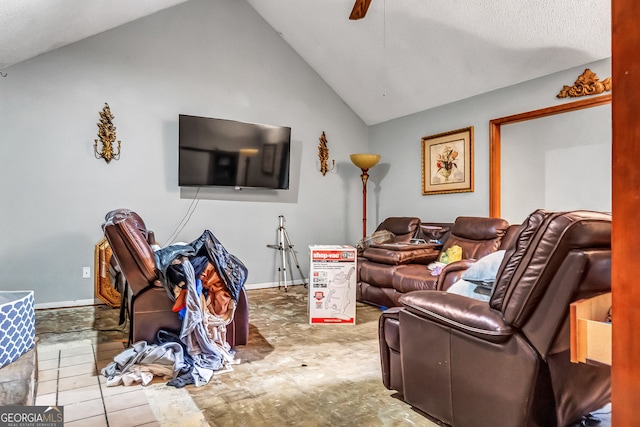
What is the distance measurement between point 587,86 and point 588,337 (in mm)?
3577

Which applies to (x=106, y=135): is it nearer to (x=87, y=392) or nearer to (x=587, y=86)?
(x=87, y=392)

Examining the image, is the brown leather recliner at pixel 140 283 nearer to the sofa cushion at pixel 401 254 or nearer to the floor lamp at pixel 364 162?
the sofa cushion at pixel 401 254

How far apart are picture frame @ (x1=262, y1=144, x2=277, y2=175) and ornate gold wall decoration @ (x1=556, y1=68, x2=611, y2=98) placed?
331 centimetres

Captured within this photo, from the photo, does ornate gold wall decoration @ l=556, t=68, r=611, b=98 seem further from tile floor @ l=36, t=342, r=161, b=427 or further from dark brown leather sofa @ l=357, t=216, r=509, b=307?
tile floor @ l=36, t=342, r=161, b=427

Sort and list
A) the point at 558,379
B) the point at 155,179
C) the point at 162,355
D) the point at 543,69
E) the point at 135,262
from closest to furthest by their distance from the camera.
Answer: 1. the point at 558,379
2. the point at 162,355
3. the point at 135,262
4. the point at 543,69
5. the point at 155,179

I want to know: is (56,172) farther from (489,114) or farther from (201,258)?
(489,114)

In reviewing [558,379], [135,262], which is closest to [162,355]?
[135,262]

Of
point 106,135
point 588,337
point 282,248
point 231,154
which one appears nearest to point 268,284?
point 282,248

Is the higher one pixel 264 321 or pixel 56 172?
pixel 56 172

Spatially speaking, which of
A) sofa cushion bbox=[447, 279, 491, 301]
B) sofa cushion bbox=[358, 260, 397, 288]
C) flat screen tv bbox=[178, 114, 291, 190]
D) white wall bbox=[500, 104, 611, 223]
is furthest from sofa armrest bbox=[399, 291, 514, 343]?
flat screen tv bbox=[178, 114, 291, 190]

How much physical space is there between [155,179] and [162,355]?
2.68 metres

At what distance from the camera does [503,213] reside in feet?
14.2

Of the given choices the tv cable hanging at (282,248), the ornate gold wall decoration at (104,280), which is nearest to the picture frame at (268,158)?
the tv cable hanging at (282,248)

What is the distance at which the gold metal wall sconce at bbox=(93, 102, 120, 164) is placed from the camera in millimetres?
4188
